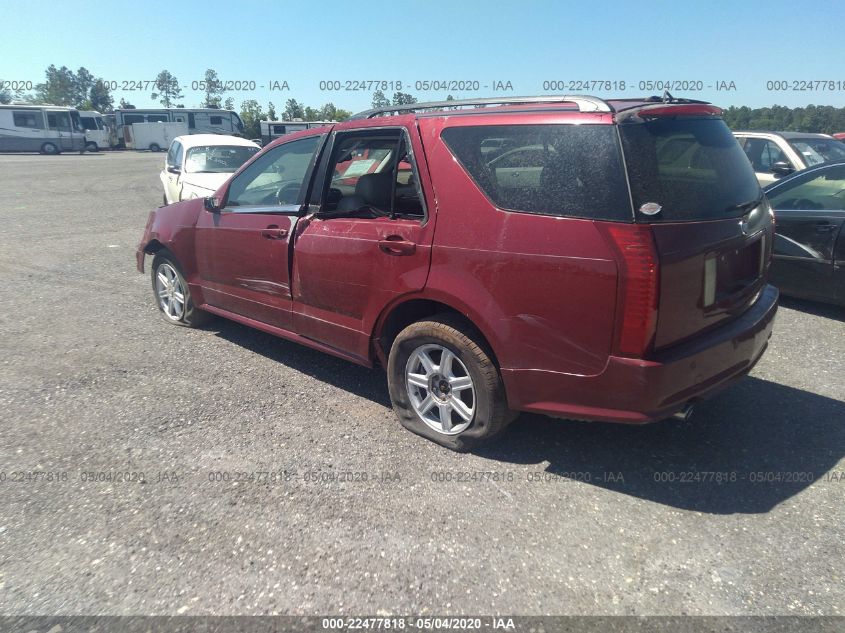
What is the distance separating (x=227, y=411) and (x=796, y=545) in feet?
10.6

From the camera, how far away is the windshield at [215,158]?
1088 centimetres

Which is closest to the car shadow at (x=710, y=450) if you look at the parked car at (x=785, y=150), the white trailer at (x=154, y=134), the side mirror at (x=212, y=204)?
the side mirror at (x=212, y=204)

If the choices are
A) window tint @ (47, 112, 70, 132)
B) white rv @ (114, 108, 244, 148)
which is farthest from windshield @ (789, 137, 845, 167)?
window tint @ (47, 112, 70, 132)

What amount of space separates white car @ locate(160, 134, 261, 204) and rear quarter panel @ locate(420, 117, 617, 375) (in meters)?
7.80

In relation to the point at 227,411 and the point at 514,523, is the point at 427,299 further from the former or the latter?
the point at 227,411

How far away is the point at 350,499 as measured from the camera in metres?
3.02

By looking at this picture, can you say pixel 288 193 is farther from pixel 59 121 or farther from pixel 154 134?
pixel 154 134

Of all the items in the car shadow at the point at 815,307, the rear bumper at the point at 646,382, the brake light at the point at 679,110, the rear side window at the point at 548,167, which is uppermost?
the brake light at the point at 679,110

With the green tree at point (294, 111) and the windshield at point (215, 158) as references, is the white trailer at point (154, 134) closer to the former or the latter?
the green tree at point (294, 111)

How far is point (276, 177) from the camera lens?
4676 mm

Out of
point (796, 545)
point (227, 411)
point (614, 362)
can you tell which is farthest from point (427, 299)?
point (796, 545)

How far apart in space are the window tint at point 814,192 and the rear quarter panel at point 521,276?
416 cm

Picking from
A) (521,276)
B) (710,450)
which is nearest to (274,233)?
(521,276)

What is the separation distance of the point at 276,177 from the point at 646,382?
10.6ft
